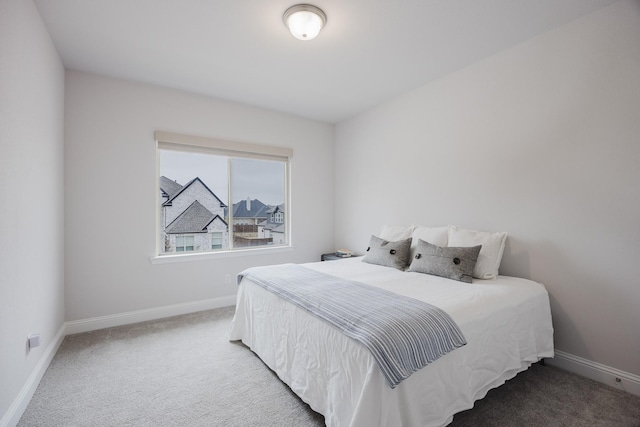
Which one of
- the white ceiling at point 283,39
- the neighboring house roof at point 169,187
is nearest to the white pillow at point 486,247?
the white ceiling at point 283,39

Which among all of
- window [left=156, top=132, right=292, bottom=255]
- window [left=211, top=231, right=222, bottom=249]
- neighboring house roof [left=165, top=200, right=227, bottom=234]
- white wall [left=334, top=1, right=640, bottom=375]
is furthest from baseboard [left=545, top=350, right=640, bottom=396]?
neighboring house roof [left=165, top=200, right=227, bottom=234]

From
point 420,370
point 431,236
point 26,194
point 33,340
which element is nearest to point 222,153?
point 26,194

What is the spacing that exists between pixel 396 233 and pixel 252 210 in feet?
6.44

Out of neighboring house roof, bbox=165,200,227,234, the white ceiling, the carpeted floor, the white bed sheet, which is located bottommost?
the carpeted floor

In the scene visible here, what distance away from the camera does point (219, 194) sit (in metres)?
3.71

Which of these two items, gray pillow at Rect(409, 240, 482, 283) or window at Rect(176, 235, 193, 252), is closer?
gray pillow at Rect(409, 240, 482, 283)

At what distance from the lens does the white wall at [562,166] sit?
6.41ft

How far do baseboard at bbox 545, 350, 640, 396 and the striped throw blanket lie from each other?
140 centimetres

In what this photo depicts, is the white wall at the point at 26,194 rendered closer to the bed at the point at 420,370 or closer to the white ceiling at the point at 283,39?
the white ceiling at the point at 283,39

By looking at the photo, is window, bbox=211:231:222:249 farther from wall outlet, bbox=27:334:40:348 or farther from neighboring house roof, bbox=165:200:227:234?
wall outlet, bbox=27:334:40:348

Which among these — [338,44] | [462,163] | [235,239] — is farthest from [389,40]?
[235,239]

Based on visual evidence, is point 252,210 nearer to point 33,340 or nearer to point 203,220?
point 203,220

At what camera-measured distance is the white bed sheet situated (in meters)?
1.32

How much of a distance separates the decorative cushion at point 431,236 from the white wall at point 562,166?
0.25 metres
